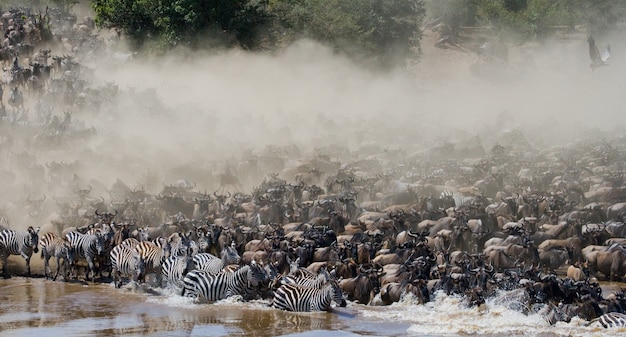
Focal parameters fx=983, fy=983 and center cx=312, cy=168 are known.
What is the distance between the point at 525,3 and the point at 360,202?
40.6m

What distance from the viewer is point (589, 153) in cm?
3522

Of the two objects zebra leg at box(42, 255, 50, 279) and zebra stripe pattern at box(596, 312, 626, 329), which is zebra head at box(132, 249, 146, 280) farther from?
zebra stripe pattern at box(596, 312, 626, 329)

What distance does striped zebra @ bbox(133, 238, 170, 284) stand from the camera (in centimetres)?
2045

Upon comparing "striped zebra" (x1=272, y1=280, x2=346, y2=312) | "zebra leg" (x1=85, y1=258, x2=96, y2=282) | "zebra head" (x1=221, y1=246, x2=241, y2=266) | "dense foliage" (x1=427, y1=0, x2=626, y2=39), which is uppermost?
"dense foliage" (x1=427, y1=0, x2=626, y2=39)

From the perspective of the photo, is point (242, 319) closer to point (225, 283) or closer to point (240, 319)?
point (240, 319)

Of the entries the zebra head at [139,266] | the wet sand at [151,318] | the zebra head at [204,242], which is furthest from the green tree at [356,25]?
the wet sand at [151,318]

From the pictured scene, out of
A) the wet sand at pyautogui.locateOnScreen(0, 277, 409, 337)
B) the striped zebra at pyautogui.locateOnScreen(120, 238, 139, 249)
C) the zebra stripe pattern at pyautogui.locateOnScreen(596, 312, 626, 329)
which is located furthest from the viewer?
the striped zebra at pyautogui.locateOnScreen(120, 238, 139, 249)

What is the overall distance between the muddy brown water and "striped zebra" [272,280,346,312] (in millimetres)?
145

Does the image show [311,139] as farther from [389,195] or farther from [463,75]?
[463,75]

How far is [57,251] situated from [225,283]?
15.3ft

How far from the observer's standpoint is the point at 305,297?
17766 mm

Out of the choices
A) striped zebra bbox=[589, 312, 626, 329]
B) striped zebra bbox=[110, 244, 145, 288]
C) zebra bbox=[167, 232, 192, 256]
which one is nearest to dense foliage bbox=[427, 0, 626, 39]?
zebra bbox=[167, 232, 192, 256]

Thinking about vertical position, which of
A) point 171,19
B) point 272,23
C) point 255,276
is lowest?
point 255,276

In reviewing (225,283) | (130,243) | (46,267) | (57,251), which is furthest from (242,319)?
(46,267)
